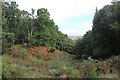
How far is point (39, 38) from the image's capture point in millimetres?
40469

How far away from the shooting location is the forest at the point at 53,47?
1279cm

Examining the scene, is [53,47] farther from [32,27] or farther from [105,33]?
[105,33]

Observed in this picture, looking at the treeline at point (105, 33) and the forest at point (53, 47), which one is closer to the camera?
the forest at point (53, 47)

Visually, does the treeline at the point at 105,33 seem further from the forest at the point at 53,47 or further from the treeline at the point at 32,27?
the treeline at the point at 32,27

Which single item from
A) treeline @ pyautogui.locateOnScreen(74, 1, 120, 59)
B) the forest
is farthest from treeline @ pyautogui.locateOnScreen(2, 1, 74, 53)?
treeline @ pyautogui.locateOnScreen(74, 1, 120, 59)

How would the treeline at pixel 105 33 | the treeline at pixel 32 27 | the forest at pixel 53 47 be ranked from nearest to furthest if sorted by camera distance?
the forest at pixel 53 47
the treeline at pixel 105 33
the treeline at pixel 32 27

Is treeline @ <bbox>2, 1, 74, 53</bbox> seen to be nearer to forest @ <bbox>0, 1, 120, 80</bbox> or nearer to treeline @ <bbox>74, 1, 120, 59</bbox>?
forest @ <bbox>0, 1, 120, 80</bbox>

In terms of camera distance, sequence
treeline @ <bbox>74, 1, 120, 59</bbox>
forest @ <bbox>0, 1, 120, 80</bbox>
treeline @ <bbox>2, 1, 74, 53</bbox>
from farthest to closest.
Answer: treeline @ <bbox>2, 1, 74, 53</bbox> → treeline @ <bbox>74, 1, 120, 59</bbox> → forest @ <bbox>0, 1, 120, 80</bbox>

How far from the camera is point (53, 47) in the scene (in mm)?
39469

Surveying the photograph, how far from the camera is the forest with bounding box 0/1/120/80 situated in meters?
12.8

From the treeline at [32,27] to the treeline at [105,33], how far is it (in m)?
14.4

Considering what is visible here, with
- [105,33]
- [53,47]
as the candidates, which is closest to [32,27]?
[53,47]

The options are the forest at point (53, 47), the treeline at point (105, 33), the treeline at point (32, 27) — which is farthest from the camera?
the treeline at point (32, 27)

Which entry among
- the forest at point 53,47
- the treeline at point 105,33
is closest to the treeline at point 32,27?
the forest at point 53,47
